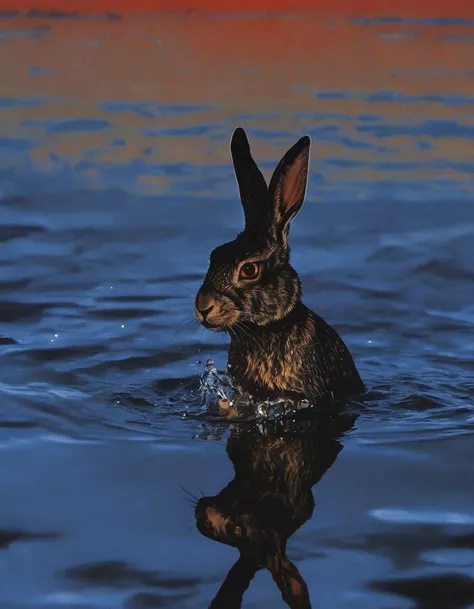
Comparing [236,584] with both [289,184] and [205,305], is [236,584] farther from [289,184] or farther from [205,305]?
[289,184]

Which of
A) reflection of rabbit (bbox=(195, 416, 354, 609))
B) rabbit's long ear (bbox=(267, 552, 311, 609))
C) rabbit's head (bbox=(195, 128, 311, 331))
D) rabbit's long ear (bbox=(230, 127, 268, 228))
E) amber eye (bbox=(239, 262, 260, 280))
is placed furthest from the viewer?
rabbit's long ear (bbox=(230, 127, 268, 228))

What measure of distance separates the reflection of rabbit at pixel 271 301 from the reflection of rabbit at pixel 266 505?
485mm

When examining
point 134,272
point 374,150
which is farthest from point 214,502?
point 374,150

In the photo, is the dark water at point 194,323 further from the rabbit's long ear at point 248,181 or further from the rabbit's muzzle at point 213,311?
the rabbit's long ear at point 248,181

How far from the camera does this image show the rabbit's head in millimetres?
8430

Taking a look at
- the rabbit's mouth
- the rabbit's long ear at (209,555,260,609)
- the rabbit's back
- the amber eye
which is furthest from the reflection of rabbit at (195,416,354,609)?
the amber eye

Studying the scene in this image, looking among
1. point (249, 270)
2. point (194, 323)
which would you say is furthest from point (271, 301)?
point (194, 323)

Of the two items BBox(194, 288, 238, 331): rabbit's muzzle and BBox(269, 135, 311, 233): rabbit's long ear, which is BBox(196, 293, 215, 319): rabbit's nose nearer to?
BBox(194, 288, 238, 331): rabbit's muzzle

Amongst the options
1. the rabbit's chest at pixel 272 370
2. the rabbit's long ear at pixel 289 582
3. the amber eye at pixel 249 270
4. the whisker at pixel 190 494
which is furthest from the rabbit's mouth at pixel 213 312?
→ the rabbit's long ear at pixel 289 582

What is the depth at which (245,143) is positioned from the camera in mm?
8945

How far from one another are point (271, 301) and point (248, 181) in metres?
0.79

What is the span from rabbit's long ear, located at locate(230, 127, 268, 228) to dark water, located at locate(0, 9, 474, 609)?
1189mm

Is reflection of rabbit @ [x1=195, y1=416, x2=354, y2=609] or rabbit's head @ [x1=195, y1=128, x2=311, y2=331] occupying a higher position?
rabbit's head @ [x1=195, y1=128, x2=311, y2=331]

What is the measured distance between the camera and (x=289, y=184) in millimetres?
8719
